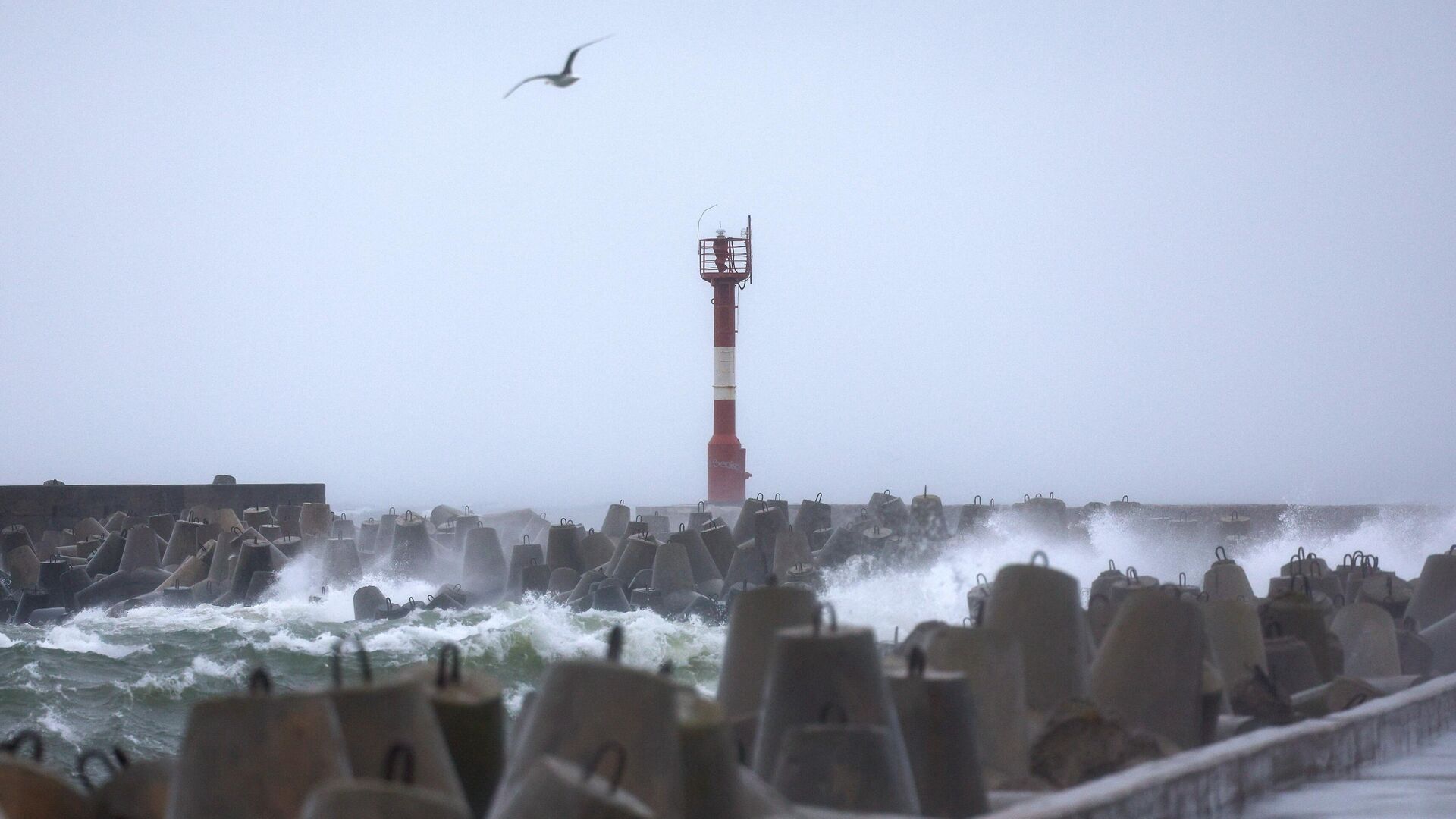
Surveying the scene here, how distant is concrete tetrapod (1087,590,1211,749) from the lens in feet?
16.7

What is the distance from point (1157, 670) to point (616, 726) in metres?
2.68

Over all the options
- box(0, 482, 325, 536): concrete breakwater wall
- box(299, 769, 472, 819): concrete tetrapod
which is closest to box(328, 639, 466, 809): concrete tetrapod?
box(299, 769, 472, 819): concrete tetrapod

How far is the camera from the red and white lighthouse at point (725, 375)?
77.9 feet

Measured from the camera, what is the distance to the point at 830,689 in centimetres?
392

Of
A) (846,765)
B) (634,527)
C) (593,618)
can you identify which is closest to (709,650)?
(593,618)

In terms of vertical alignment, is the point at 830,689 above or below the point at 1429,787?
above

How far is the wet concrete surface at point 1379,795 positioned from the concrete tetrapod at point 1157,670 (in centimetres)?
40

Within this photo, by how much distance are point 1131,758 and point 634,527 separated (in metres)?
12.3

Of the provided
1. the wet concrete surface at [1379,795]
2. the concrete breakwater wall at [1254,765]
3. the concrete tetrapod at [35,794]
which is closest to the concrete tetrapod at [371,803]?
the concrete tetrapod at [35,794]

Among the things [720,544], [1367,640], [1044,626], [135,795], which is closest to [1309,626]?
[1367,640]

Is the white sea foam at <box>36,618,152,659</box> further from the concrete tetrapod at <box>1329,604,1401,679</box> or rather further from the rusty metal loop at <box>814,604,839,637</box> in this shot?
the rusty metal loop at <box>814,604,839,637</box>

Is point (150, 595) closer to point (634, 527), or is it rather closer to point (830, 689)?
point (634, 527)

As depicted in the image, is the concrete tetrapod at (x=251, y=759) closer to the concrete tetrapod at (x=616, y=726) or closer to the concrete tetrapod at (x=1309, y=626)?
the concrete tetrapod at (x=616, y=726)

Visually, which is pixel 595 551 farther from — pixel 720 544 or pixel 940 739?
pixel 940 739
